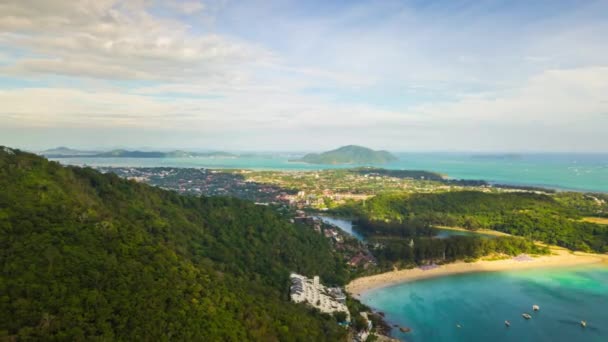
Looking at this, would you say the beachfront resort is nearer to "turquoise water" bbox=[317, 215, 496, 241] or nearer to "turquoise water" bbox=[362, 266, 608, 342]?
"turquoise water" bbox=[362, 266, 608, 342]

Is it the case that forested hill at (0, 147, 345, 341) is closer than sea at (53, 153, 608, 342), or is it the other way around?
forested hill at (0, 147, 345, 341)

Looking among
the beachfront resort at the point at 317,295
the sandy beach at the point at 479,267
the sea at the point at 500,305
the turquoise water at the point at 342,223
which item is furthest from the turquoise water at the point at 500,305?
the turquoise water at the point at 342,223

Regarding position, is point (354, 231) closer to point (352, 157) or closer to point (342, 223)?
point (342, 223)

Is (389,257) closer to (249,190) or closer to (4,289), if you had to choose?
(4,289)

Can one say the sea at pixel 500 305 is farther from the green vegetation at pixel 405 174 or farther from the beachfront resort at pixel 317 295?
the green vegetation at pixel 405 174

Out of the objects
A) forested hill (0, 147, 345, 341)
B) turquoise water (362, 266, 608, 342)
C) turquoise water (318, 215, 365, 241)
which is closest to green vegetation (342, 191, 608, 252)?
turquoise water (318, 215, 365, 241)

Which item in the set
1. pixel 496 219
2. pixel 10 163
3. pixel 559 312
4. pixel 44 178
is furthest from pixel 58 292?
pixel 496 219
